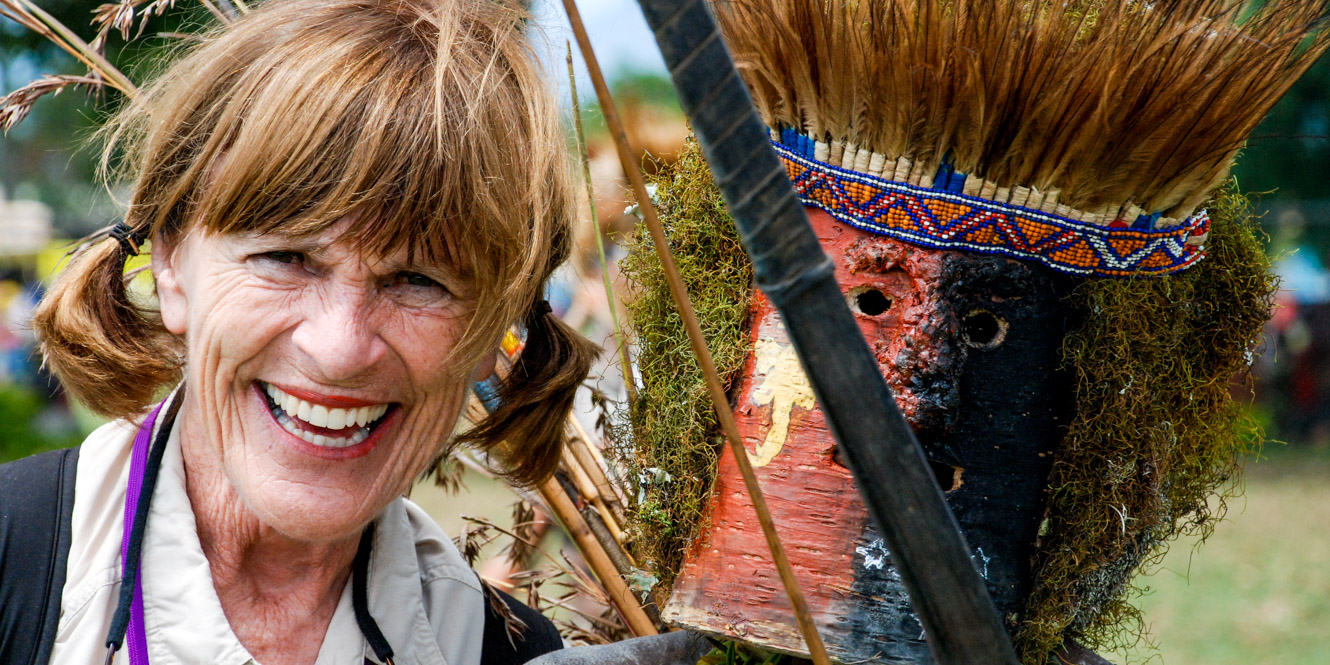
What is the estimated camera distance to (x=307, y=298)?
1.39 metres

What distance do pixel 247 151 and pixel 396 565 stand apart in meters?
0.70

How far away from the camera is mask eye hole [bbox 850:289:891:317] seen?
4.40 ft

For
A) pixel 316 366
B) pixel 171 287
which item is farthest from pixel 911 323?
pixel 171 287

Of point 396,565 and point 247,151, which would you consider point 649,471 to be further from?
point 247,151

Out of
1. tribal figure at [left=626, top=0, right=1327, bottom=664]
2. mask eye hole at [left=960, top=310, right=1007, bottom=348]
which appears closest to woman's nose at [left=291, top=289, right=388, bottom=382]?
tribal figure at [left=626, top=0, right=1327, bottom=664]

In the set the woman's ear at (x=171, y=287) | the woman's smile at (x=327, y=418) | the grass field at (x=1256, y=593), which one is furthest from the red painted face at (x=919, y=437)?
the grass field at (x=1256, y=593)

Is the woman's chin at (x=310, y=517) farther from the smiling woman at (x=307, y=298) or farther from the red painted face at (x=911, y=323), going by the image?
the red painted face at (x=911, y=323)

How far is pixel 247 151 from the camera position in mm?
1361

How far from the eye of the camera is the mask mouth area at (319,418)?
1420mm

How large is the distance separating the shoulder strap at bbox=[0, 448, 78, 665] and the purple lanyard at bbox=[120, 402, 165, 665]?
7cm

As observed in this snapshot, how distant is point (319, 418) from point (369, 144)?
37cm

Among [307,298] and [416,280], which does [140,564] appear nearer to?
[307,298]

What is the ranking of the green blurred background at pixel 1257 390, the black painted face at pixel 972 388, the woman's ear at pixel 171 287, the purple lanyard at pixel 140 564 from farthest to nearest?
the green blurred background at pixel 1257 390 < the woman's ear at pixel 171 287 < the purple lanyard at pixel 140 564 < the black painted face at pixel 972 388

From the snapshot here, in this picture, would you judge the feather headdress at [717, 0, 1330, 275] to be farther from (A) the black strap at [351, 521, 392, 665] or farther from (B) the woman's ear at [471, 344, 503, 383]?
(A) the black strap at [351, 521, 392, 665]
